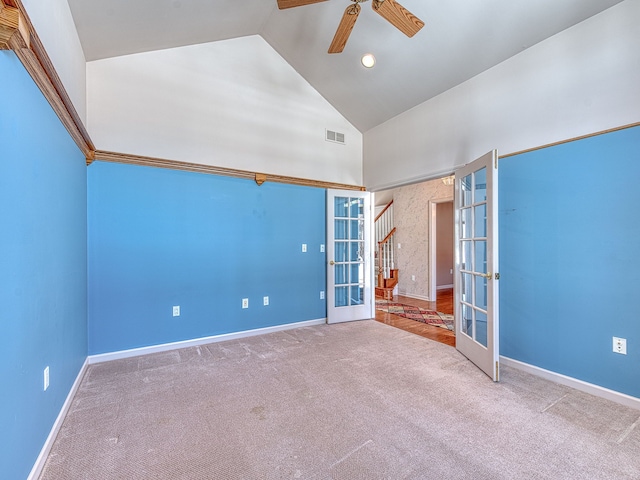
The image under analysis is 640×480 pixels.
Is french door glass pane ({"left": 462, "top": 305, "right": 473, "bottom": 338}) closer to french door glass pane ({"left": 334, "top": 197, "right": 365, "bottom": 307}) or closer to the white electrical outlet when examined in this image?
the white electrical outlet

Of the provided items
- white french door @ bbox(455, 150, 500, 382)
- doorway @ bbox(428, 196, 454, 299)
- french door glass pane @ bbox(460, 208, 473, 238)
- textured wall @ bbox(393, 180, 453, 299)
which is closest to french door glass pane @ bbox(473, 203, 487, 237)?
white french door @ bbox(455, 150, 500, 382)

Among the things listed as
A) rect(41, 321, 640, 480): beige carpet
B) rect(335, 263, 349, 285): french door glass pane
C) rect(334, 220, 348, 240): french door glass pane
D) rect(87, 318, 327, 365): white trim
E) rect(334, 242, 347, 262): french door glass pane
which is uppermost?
rect(334, 220, 348, 240): french door glass pane

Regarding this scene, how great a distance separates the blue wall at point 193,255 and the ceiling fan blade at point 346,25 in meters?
1.94

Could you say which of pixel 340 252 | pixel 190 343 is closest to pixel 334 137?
pixel 340 252

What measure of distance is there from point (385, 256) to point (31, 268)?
650 cm

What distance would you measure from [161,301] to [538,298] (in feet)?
12.6

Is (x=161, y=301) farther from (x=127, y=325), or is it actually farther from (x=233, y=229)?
(x=233, y=229)

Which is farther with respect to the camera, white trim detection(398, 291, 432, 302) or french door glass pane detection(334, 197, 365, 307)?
white trim detection(398, 291, 432, 302)

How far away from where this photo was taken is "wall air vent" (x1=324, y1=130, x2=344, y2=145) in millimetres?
4569

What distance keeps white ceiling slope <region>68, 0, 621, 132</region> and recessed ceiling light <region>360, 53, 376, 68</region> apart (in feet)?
0.19

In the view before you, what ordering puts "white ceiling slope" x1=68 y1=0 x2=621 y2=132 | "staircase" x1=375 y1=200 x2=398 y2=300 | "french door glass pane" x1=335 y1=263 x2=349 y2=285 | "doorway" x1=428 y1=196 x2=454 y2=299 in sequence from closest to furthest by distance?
"white ceiling slope" x1=68 y1=0 x2=621 y2=132
"french door glass pane" x1=335 y1=263 x2=349 y2=285
"staircase" x1=375 y1=200 x2=398 y2=300
"doorway" x1=428 y1=196 x2=454 y2=299

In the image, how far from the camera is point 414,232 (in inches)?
260

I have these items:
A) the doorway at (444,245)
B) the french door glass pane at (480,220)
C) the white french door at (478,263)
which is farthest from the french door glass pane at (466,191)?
the doorway at (444,245)

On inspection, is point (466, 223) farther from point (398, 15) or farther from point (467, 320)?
point (398, 15)
